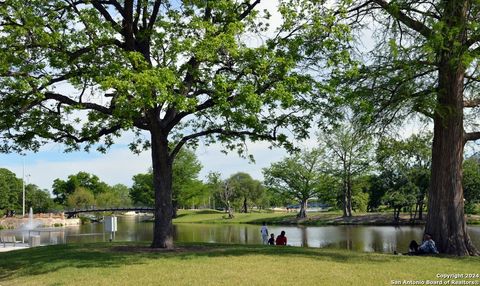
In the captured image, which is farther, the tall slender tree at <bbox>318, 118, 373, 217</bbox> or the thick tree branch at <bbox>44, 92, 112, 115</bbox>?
the tall slender tree at <bbox>318, 118, 373, 217</bbox>

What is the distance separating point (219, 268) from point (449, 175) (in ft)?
30.9

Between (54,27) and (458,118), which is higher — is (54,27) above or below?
above

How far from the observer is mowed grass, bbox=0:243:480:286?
35.2 feet

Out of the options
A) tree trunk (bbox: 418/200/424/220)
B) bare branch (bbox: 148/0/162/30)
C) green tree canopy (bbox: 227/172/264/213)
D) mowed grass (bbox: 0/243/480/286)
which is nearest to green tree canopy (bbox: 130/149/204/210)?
green tree canopy (bbox: 227/172/264/213)

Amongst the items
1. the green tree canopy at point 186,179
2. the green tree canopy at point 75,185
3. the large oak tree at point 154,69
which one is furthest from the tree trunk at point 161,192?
the green tree canopy at point 75,185

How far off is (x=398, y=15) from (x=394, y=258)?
7.73 meters

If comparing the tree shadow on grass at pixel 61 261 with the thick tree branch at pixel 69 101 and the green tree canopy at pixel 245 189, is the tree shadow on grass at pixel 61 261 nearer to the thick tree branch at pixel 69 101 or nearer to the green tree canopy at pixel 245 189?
the thick tree branch at pixel 69 101

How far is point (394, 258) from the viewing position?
14398 mm

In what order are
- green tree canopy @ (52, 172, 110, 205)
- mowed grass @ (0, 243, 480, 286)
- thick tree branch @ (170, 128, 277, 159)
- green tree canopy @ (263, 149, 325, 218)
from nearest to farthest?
mowed grass @ (0, 243, 480, 286) < thick tree branch @ (170, 128, 277, 159) < green tree canopy @ (263, 149, 325, 218) < green tree canopy @ (52, 172, 110, 205)

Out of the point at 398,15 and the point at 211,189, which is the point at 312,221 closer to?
the point at 211,189

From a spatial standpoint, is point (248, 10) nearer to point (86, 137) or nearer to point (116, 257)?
point (86, 137)

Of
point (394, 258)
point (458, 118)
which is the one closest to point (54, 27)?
point (394, 258)

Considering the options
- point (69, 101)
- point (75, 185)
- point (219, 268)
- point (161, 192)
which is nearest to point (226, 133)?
point (161, 192)

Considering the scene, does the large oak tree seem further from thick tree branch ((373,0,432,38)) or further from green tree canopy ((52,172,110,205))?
green tree canopy ((52,172,110,205))
